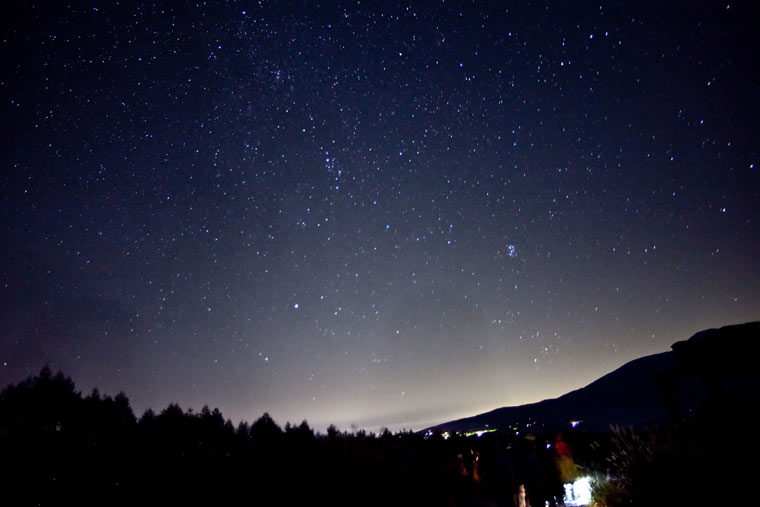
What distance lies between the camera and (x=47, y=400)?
104 ft

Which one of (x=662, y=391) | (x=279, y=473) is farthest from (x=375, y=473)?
(x=662, y=391)

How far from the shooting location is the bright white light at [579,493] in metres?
8.63

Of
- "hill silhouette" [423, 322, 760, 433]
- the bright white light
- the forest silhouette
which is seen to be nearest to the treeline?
the forest silhouette

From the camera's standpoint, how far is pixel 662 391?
494 inches

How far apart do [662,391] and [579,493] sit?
5.72m

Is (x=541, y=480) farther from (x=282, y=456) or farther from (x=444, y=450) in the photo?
(x=282, y=456)

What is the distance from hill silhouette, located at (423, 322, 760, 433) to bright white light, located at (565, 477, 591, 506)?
4024 mm

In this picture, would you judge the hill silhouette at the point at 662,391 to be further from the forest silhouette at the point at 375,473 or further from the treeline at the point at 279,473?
the treeline at the point at 279,473

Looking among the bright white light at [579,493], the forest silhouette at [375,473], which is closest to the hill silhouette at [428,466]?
the forest silhouette at [375,473]

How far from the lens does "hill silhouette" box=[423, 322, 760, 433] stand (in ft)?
33.3

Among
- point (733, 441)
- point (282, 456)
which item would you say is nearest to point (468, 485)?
point (282, 456)

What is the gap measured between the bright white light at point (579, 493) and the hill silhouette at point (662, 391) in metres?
4.02

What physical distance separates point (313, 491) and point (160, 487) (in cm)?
260

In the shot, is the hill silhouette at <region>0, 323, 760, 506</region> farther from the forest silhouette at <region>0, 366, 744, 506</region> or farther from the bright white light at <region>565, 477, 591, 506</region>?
the bright white light at <region>565, 477, 591, 506</region>
